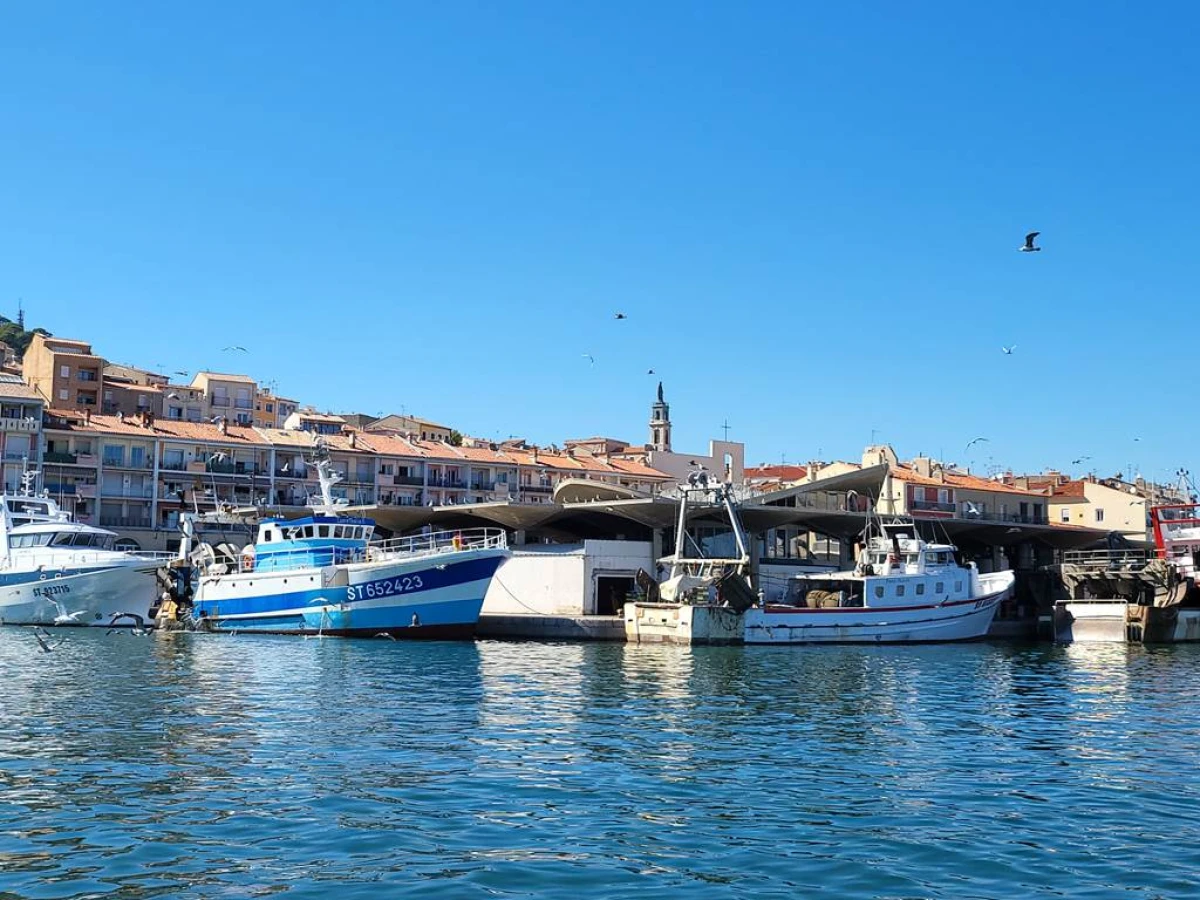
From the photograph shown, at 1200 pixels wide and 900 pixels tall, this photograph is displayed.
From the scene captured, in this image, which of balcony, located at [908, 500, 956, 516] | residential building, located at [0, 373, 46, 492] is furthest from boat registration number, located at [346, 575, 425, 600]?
balcony, located at [908, 500, 956, 516]

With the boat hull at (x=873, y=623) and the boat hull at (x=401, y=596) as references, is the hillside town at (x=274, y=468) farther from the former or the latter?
the boat hull at (x=401, y=596)

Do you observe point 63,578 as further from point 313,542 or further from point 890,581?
point 890,581

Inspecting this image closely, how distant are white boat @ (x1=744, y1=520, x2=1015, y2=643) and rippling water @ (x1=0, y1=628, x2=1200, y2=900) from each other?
1395 cm

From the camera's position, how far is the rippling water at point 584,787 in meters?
12.0

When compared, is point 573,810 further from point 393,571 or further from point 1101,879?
point 393,571

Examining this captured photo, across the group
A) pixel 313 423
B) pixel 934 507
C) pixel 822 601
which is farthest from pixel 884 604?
pixel 313 423

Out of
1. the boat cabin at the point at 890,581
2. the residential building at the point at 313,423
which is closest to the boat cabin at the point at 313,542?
the boat cabin at the point at 890,581

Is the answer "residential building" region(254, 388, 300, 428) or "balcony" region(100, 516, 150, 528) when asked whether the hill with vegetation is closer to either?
"residential building" region(254, 388, 300, 428)

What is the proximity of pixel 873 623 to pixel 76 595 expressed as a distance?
1205 inches

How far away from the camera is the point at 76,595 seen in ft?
169

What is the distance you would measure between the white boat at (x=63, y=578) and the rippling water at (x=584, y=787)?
71.6 feet

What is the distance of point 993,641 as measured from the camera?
52.3 metres

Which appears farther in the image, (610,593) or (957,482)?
(957,482)

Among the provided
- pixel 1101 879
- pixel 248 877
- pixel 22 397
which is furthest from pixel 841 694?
pixel 22 397
